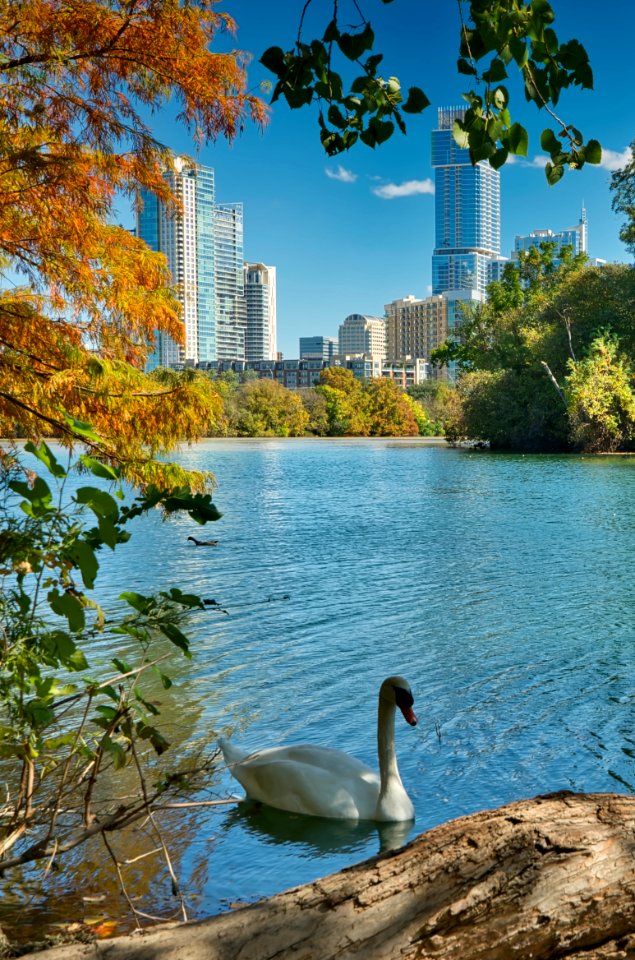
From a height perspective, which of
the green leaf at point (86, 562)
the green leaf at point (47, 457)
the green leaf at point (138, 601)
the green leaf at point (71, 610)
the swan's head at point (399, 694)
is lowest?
the swan's head at point (399, 694)

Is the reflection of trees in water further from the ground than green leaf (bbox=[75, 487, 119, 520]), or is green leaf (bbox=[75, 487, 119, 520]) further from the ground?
green leaf (bbox=[75, 487, 119, 520])

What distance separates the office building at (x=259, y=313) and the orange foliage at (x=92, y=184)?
15829 cm

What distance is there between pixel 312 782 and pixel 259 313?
168 metres

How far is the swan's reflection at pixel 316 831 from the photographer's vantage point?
406 centimetres

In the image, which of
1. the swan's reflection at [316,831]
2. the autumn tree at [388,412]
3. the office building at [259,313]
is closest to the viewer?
the swan's reflection at [316,831]

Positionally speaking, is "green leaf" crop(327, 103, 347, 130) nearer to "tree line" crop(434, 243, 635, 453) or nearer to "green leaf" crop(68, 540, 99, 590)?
"green leaf" crop(68, 540, 99, 590)

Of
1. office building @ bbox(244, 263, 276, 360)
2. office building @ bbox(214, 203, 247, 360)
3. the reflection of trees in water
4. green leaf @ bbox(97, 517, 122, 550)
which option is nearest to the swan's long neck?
the reflection of trees in water

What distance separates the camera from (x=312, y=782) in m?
4.28

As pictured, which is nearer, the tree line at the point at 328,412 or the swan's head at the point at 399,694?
the swan's head at the point at 399,694

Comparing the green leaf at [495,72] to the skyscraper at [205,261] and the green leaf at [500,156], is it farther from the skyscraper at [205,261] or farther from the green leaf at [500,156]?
the skyscraper at [205,261]

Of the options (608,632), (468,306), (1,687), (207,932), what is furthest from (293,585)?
(468,306)

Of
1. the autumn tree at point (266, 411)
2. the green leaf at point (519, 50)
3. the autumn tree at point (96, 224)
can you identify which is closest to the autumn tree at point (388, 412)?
the autumn tree at point (266, 411)

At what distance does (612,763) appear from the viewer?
4.81 meters

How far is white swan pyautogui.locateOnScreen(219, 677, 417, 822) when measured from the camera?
167 inches
